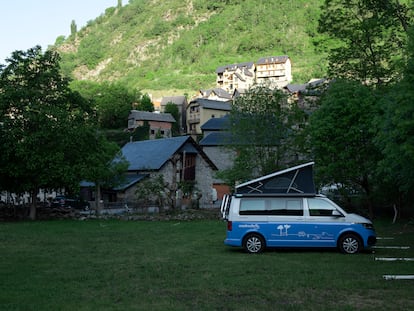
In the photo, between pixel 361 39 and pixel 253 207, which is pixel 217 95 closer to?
pixel 361 39

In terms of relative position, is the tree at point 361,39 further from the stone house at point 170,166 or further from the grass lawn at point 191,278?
the stone house at point 170,166

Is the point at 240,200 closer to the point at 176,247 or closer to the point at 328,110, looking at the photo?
the point at 176,247

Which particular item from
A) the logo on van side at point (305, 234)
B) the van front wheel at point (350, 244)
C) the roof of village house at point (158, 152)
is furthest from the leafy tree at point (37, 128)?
the van front wheel at point (350, 244)

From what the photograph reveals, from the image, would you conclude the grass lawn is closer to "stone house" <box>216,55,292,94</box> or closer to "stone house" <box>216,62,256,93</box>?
"stone house" <box>216,62,256,93</box>

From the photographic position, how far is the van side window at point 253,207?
603 inches

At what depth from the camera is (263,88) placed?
38531 mm

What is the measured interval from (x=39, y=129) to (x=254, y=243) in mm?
20197

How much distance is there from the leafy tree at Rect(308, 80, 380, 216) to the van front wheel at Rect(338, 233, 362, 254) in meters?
11.7

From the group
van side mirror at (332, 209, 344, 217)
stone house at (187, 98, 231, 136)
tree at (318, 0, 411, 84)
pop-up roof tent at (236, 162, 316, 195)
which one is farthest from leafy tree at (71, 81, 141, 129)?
van side mirror at (332, 209, 344, 217)

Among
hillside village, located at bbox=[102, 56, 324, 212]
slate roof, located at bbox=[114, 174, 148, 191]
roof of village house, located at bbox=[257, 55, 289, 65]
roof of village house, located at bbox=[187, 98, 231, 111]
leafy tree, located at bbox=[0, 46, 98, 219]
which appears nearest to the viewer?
leafy tree, located at bbox=[0, 46, 98, 219]

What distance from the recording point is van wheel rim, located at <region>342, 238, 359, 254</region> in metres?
14.9

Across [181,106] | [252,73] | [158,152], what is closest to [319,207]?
[158,152]

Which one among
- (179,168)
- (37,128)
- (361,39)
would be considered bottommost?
(179,168)

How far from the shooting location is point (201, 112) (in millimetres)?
90375
